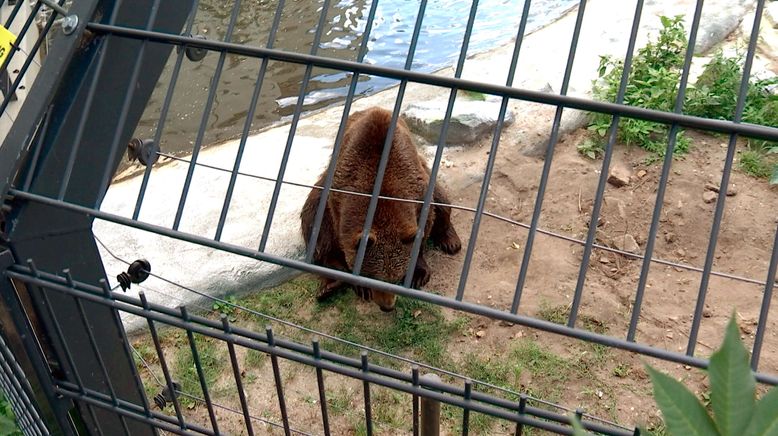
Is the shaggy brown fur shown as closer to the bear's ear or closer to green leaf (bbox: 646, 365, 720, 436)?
the bear's ear

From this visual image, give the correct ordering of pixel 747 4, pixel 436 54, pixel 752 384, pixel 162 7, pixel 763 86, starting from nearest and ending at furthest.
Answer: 1. pixel 752 384
2. pixel 162 7
3. pixel 763 86
4. pixel 747 4
5. pixel 436 54

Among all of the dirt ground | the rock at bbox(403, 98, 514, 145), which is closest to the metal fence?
the dirt ground

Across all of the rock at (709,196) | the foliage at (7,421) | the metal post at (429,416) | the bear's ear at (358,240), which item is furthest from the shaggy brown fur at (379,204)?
the metal post at (429,416)

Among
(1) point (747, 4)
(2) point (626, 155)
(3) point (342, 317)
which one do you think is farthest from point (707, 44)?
(3) point (342, 317)

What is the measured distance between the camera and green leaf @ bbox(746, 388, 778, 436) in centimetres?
69

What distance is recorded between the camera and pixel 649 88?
541cm

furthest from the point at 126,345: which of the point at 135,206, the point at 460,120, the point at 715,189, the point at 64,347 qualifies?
the point at 715,189

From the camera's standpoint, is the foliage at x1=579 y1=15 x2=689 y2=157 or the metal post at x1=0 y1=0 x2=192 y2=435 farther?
the foliage at x1=579 y1=15 x2=689 y2=157

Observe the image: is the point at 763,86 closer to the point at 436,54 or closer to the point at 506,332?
the point at 506,332

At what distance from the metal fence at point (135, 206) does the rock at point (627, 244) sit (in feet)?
7.78

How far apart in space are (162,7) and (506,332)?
291cm

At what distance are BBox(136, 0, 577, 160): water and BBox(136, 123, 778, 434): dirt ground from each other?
114 inches

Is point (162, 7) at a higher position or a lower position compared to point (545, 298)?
higher

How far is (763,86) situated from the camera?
5312 mm
